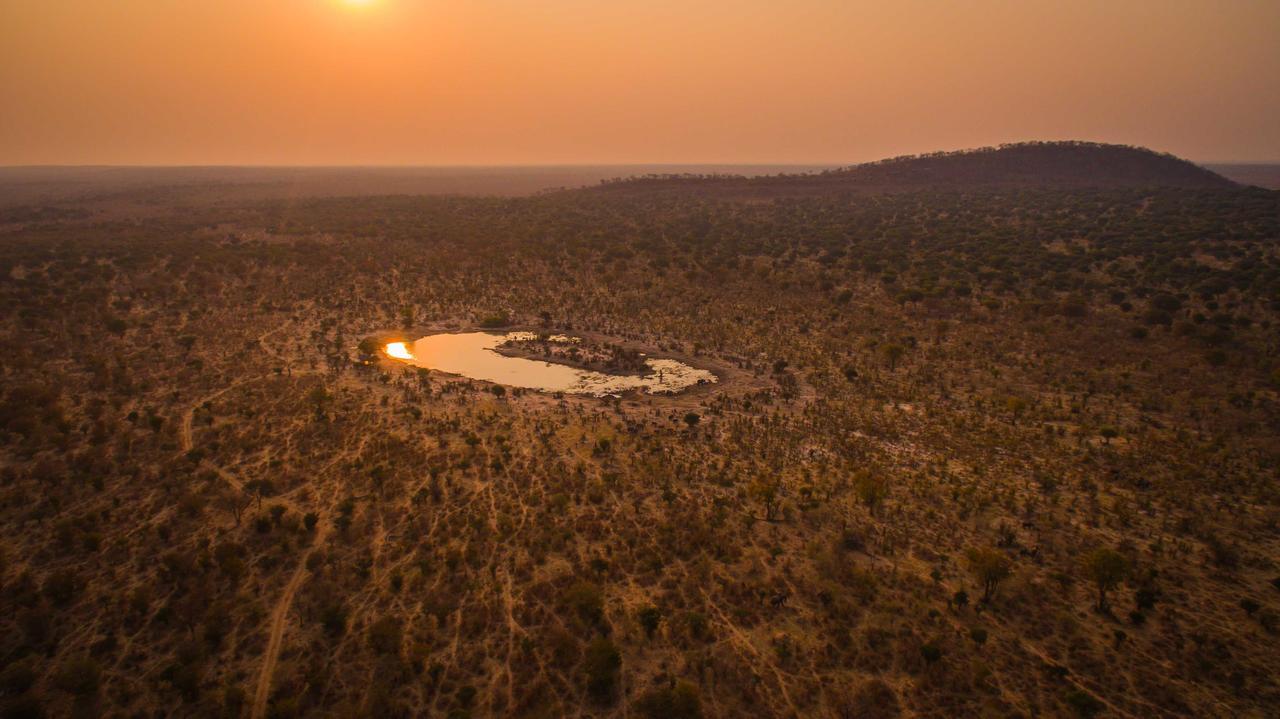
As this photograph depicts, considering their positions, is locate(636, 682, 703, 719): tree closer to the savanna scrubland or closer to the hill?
the savanna scrubland

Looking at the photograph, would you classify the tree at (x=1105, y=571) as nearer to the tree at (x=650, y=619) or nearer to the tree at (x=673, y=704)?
the tree at (x=673, y=704)

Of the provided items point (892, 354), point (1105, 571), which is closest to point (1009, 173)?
point (892, 354)

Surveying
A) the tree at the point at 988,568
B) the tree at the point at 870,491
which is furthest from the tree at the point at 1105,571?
the tree at the point at 870,491

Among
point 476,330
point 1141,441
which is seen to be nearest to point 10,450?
point 476,330

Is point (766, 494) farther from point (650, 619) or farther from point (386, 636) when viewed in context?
point (386, 636)

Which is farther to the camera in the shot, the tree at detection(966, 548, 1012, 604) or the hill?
the hill

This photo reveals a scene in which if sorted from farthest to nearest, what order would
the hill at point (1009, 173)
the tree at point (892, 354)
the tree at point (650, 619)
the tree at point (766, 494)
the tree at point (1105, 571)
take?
the hill at point (1009, 173) → the tree at point (892, 354) → the tree at point (766, 494) → the tree at point (1105, 571) → the tree at point (650, 619)

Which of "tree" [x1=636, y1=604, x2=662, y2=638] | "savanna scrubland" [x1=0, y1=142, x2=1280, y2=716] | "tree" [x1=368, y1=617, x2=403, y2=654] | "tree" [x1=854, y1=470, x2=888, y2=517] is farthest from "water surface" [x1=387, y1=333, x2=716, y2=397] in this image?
"tree" [x1=368, y1=617, x2=403, y2=654]

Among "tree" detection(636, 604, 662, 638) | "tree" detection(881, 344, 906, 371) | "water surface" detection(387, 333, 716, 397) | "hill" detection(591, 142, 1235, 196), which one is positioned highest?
"hill" detection(591, 142, 1235, 196)
